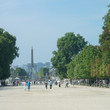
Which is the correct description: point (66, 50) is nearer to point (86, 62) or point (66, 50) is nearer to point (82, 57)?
point (82, 57)

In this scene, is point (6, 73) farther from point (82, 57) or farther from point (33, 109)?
point (33, 109)

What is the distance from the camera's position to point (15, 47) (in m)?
83.7

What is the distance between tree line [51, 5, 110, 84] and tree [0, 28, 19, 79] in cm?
1444

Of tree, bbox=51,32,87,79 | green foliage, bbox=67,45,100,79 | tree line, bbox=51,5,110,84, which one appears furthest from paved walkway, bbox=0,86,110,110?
tree, bbox=51,32,87,79

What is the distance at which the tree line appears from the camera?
55.5 m

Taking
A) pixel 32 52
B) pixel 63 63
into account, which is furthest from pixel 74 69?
pixel 32 52

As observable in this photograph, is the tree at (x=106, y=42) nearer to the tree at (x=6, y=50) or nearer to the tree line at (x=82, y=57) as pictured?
the tree line at (x=82, y=57)

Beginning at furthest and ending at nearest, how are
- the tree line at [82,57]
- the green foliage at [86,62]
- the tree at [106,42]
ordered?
1. the green foliage at [86,62]
2. the tree line at [82,57]
3. the tree at [106,42]

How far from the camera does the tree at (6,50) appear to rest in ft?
239

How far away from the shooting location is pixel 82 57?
266 feet

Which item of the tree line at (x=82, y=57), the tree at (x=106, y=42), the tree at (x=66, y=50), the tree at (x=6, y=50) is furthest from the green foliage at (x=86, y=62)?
the tree at (x=106, y=42)

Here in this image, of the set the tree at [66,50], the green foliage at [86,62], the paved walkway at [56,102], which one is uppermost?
the tree at [66,50]

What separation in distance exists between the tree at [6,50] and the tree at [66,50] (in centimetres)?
1426

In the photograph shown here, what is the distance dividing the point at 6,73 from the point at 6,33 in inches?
362
